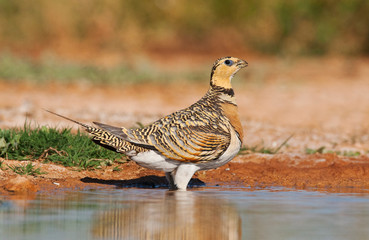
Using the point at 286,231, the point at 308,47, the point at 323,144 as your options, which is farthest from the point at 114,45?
the point at 286,231

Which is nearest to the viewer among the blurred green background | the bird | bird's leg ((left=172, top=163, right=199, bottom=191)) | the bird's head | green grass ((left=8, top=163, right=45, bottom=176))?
the bird

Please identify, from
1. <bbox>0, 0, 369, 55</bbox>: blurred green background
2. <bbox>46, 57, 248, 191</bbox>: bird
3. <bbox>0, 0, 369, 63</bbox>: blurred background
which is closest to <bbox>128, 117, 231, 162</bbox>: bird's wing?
<bbox>46, 57, 248, 191</bbox>: bird

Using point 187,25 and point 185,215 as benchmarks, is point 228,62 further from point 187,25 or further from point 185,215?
point 187,25

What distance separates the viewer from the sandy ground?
898cm

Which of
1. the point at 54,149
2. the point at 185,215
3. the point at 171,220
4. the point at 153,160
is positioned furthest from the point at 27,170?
the point at 171,220

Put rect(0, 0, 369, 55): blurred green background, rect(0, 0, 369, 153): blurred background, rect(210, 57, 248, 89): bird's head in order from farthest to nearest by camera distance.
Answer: rect(0, 0, 369, 55): blurred green background
rect(0, 0, 369, 153): blurred background
rect(210, 57, 248, 89): bird's head

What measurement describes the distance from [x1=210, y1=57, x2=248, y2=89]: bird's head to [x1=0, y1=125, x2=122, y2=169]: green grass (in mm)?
1836

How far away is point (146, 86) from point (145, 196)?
11.3 metres

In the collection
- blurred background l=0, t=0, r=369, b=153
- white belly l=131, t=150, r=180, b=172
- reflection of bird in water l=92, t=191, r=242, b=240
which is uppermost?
blurred background l=0, t=0, r=369, b=153

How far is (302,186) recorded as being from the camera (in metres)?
8.59

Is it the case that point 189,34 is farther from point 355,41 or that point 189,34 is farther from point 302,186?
point 302,186

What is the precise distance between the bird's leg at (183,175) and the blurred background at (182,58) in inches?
217

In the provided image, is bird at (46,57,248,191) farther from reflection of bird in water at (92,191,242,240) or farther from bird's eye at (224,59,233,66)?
reflection of bird in water at (92,191,242,240)

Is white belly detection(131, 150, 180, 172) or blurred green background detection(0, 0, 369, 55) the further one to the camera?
blurred green background detection(0, 0, 369, 55)
